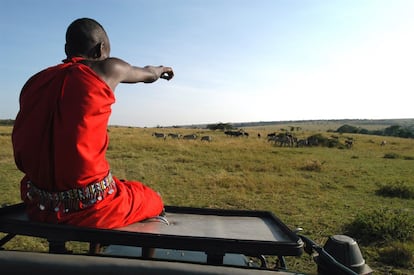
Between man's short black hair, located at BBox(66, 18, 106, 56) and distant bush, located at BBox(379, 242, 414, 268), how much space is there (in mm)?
4927

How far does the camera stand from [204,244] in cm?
163

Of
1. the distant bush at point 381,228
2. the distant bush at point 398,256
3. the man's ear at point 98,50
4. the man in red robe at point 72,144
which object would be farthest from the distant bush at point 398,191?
the man's ear at point 98,50

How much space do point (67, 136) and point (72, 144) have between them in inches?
1.7

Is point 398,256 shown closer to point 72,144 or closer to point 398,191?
point 72,144

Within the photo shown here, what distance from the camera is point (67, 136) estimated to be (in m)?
1.71

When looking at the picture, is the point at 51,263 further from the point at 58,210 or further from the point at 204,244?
the point at 204,244

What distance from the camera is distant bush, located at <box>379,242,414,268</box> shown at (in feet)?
16.5

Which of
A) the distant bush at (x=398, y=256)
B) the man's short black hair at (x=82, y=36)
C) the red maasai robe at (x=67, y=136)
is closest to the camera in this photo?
the red maasai robe at (x=67, y=136)

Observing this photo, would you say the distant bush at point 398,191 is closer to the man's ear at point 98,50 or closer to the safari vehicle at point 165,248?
the safari vehicle at point 165,248

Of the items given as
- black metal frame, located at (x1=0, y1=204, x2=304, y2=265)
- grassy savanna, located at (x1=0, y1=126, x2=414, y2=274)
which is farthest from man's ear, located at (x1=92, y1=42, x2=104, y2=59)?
grassy savanna, located at (x1=0, y1=126, x2=414, y2=274)

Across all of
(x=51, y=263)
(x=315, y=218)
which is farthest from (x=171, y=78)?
(x=315, y=218)

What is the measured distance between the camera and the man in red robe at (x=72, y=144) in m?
1.73

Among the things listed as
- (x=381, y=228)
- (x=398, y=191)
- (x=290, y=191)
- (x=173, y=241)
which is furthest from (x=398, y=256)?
(x=398, y=191)

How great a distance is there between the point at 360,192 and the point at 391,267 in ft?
19.8
